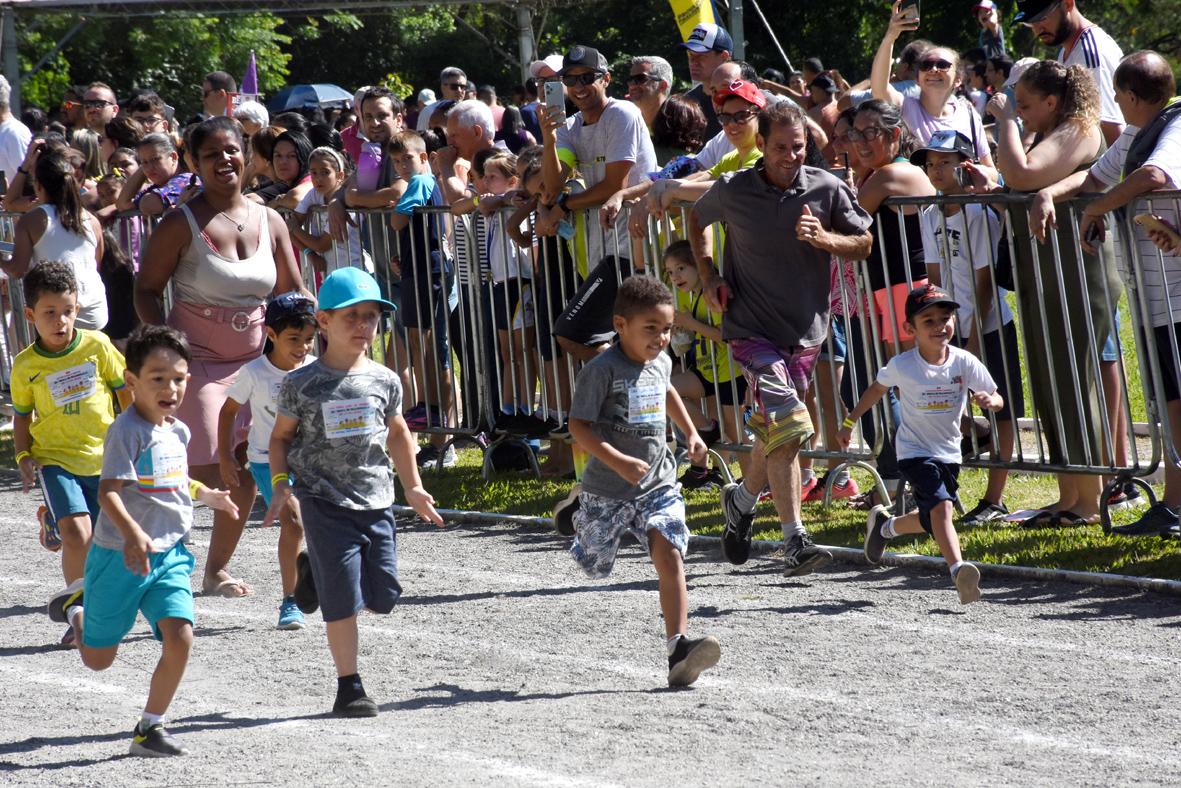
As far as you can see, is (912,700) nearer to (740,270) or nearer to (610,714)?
(610,714)

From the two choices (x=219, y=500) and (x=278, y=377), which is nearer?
(x=219, y=500)

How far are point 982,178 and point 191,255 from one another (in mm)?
3909

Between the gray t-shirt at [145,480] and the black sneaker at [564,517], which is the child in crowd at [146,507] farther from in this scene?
the black sneaker at [564,517]

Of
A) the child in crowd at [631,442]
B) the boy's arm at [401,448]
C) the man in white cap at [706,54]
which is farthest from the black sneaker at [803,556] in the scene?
the man in white cap at [706,54]

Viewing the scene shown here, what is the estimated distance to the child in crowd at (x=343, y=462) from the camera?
18.8 ft

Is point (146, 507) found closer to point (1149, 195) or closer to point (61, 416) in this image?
point (61, 416)

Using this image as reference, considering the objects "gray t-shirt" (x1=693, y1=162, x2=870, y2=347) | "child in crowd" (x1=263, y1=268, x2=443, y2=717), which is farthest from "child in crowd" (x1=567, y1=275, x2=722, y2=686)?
"gray t-shirt" (x1=693, y1=162, x2=870, y2=347)

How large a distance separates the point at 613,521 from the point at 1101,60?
4.19m

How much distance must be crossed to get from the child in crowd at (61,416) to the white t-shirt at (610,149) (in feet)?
10.2

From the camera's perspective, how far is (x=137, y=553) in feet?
17.4

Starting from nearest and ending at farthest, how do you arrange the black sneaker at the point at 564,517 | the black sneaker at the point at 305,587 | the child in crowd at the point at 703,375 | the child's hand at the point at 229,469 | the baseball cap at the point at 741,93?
the black sneaker at the point at 305,587, the child's hand at the point at 229,469, the black sneaker at the point at 564,517, the baseball cap at the point at 741,93, the child in crowd at the point at 703,375

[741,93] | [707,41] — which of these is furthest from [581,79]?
[707,41]

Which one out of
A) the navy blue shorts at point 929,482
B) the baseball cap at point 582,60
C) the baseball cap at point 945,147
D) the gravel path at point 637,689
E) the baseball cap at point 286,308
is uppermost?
the baseball cap at point 582,60

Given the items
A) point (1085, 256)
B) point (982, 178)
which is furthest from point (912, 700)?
point (982, 178)
